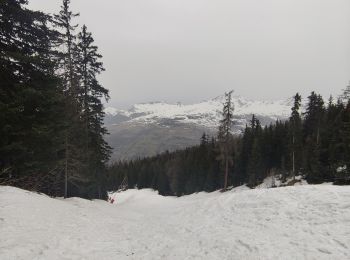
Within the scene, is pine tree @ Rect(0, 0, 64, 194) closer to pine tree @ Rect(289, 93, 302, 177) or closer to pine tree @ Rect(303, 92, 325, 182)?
pine tree @ Rect(303, 92, 325, 182)

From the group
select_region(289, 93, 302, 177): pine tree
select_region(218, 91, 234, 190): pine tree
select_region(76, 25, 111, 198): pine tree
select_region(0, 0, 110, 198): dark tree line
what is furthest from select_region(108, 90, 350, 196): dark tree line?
select_region(0, 0, 110, 198): dark tree line

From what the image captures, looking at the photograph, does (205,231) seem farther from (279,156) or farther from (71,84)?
(279,156)

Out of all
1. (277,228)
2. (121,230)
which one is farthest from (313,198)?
(121,230)

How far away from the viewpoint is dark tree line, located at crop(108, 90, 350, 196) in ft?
139

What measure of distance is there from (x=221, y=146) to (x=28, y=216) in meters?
39.4

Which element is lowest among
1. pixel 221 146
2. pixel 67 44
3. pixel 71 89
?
pixel 221 146

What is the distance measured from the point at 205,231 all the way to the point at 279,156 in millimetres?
56893

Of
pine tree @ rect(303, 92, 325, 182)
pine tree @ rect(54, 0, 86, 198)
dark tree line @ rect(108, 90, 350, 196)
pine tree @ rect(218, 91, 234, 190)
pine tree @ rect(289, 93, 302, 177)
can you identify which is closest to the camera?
pine tree @ rect(54, 0, 86, 198)

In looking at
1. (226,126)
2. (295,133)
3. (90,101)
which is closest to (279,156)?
(295,133)

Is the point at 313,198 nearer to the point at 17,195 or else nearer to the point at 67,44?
the point at 17,195

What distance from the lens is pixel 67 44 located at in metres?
29.0

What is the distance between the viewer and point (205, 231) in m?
11.5

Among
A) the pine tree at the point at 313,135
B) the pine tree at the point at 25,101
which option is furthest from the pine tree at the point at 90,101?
the pine tree at the point at 313,135

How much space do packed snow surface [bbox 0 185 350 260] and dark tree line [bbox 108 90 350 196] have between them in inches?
1019
